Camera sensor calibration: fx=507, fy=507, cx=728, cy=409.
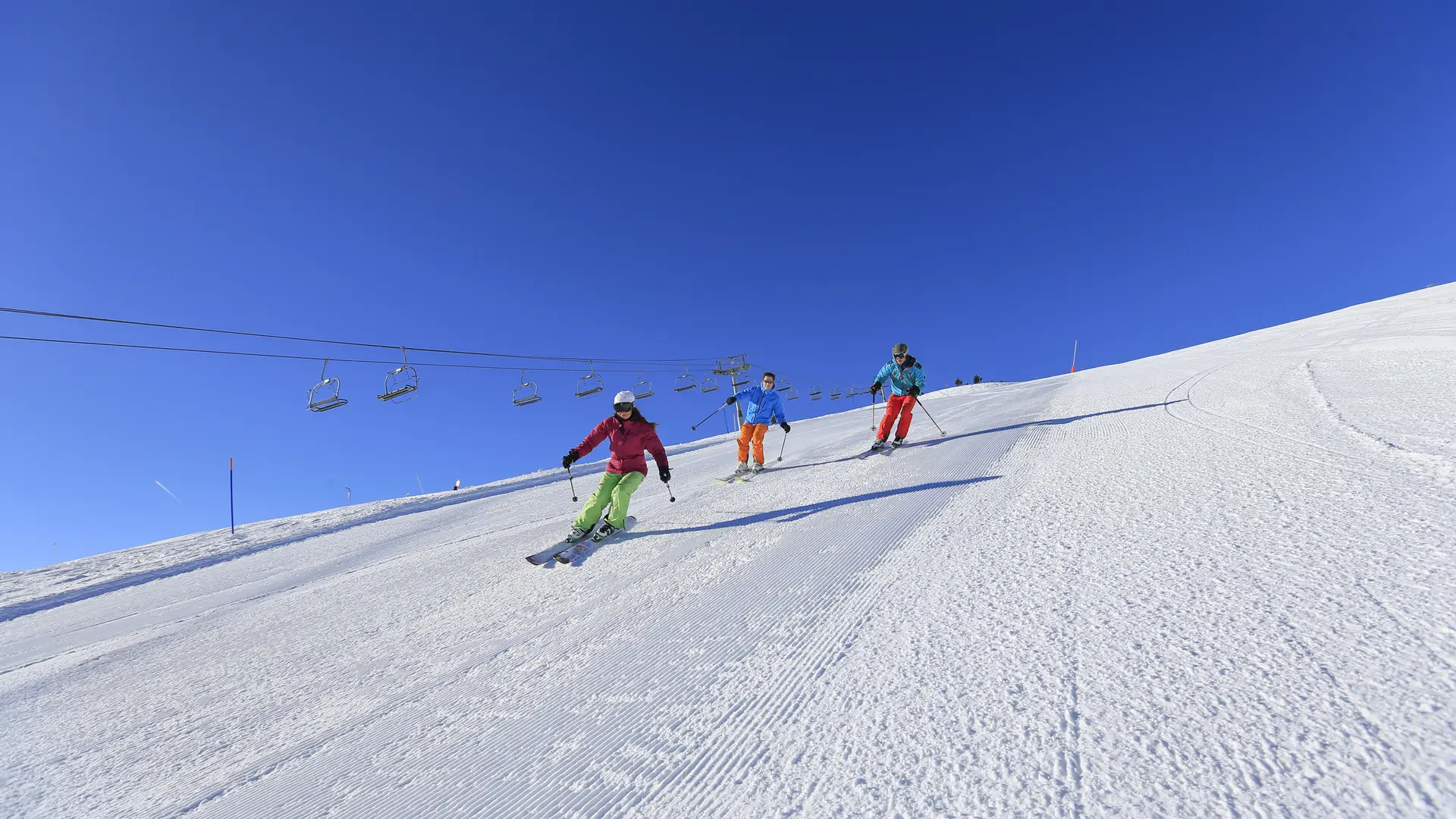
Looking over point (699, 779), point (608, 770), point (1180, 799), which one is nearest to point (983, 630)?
point (1180, 799)

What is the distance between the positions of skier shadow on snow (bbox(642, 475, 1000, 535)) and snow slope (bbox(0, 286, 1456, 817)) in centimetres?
6

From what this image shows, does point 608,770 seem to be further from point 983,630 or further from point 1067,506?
point 1067,506

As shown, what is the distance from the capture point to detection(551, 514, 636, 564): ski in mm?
4766

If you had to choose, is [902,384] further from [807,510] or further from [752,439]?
[807,510]

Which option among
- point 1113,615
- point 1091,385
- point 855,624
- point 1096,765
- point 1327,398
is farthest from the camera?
point 1091,385

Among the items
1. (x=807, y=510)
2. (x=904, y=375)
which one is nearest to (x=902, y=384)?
(x=904, y=375)

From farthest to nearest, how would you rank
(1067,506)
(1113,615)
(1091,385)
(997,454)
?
(1091,385)
(997,454)
(1067,506)
(1113,615)

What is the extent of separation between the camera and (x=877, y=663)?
2.12m

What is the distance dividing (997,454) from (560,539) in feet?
17.1

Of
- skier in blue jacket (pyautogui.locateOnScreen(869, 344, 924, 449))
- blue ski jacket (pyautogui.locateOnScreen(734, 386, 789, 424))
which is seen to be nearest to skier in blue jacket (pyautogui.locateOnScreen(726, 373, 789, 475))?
blue ski jacket (pyautogui.locateOnScreen(734, 386, 789, 424))

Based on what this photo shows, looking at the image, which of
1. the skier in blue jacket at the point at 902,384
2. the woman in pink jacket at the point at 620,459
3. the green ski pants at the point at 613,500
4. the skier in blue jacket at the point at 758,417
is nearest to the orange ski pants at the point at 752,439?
the skier in blue jacket at the point at 758,417

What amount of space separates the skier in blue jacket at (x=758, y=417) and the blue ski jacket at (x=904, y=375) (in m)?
1.94

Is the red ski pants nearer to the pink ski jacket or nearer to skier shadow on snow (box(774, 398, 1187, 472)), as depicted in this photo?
skier shadow on snow (box(774, 398, 1187, 472))

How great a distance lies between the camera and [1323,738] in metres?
1.34
